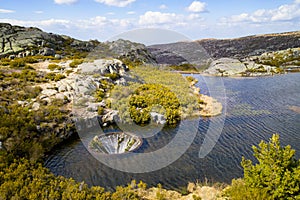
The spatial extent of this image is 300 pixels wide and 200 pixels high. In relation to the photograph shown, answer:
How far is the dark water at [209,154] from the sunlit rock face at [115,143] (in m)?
0.72

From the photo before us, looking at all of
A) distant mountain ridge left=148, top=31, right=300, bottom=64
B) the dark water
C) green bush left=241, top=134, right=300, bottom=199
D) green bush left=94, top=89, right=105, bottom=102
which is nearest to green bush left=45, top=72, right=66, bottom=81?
green bush left=94, top=89, right=105, bottom=102

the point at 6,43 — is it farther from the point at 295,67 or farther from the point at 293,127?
the point at 295,67

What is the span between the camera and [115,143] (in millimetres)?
17734

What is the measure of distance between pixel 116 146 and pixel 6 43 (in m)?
40.3

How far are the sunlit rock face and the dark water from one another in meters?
0.72

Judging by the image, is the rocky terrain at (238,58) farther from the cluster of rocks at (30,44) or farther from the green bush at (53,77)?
the green bush at (53,77)

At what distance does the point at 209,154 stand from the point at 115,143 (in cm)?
700

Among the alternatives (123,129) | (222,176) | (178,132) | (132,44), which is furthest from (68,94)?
(132,44)

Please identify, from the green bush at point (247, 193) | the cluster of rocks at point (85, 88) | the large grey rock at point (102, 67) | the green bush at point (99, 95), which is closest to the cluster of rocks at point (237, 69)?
the large grey rock at point (102, 67)

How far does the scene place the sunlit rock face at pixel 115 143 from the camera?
16719mm

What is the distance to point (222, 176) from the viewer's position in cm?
1385

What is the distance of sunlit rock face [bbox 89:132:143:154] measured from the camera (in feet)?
54.9

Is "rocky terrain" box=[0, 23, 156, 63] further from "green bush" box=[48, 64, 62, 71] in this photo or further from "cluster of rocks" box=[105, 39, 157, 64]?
"green bush" box=[48, 64, 62, 71]

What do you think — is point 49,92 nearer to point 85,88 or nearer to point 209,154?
point 85,88
